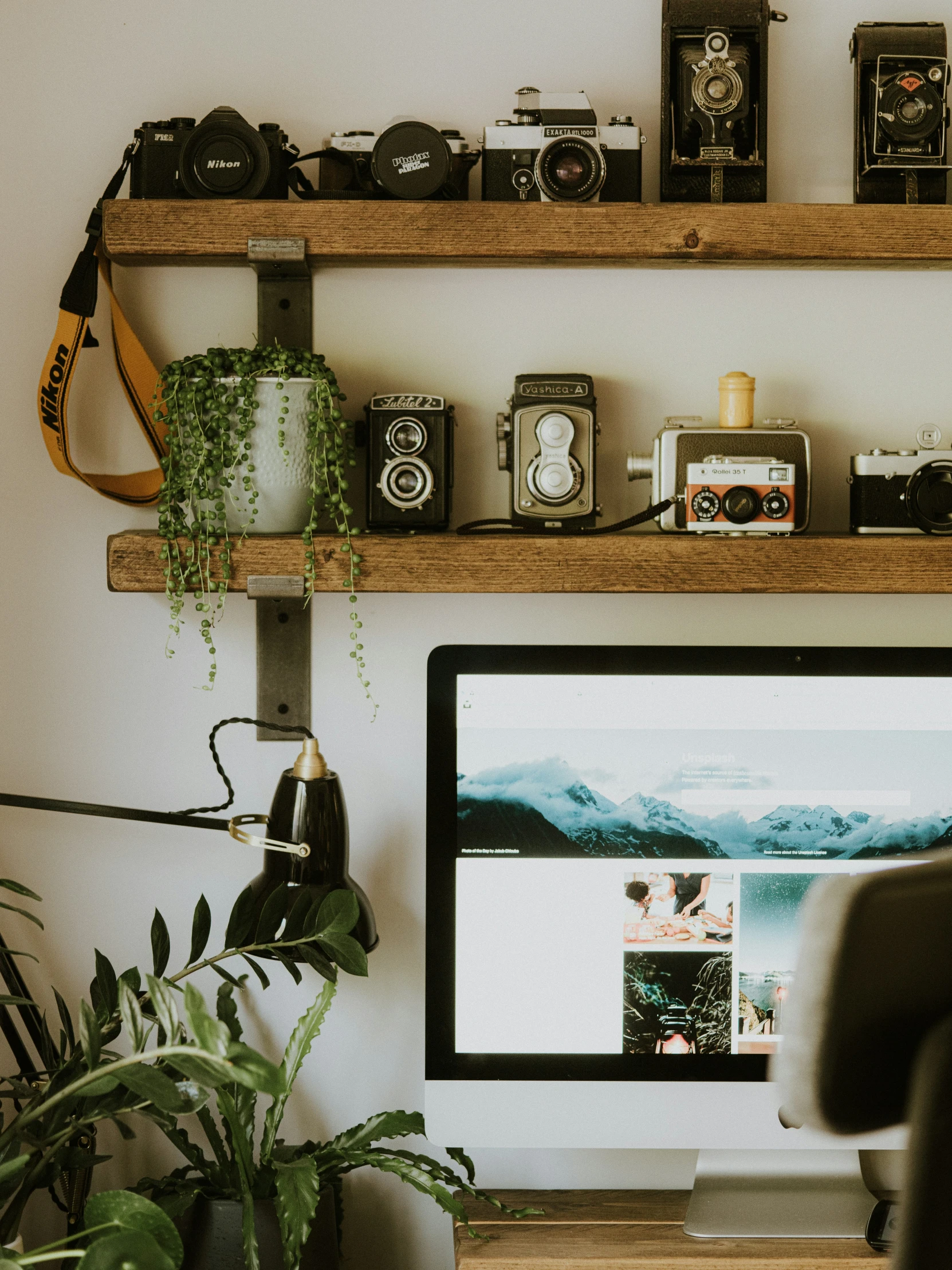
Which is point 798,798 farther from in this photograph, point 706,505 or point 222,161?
point 222,161

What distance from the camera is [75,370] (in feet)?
3.66

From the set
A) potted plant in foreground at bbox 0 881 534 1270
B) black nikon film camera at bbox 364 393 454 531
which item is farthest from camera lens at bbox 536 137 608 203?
potted plant in foreground at bbox 0 881 534 1270

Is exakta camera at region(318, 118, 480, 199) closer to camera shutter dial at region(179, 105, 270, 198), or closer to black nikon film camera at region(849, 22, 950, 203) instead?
camera shutter dial at region(179, 105, 270, 198)

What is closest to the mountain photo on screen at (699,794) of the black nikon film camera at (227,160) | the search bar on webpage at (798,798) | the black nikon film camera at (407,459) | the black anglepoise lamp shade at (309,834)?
the search bar on webpage at (798,798)

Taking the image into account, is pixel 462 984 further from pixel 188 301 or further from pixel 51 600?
pixel 188 301

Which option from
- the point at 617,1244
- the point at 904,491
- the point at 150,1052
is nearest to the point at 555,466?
the point at 904,491

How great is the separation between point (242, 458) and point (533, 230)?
0.35 metres

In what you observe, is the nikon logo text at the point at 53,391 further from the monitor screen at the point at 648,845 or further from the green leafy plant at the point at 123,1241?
the green leafy plant at the point at 123,1241

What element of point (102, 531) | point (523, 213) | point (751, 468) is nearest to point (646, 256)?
point (523, 213)

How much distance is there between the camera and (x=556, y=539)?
0.95 meters

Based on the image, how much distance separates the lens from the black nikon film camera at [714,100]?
3.33 ft

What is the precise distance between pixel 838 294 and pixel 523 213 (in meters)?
0.38

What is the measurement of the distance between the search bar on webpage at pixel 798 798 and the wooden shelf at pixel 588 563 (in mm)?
182

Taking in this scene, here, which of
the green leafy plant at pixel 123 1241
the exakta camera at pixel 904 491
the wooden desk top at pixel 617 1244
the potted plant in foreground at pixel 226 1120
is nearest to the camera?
the green leafy plant at pixel 123 1241
